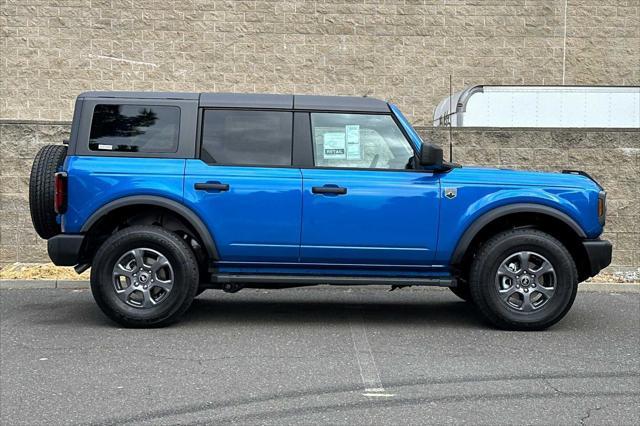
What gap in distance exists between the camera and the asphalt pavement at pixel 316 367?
4664 mm

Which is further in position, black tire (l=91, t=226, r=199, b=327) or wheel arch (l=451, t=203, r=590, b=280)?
wheel arch (l=451, t=203, r=590, b=280)

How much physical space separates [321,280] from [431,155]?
1432 millimetres

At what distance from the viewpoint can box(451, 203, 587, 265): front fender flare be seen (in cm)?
687

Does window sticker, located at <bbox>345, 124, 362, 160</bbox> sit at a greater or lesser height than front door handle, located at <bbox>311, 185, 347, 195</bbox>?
greater

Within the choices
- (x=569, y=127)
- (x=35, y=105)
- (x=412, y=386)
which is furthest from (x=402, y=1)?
(x=412, y=386)

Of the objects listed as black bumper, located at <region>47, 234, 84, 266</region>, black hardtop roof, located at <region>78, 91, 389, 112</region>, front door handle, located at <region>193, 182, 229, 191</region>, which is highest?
black hardtop roof, located at <region>78, 91, 389, 112</region>

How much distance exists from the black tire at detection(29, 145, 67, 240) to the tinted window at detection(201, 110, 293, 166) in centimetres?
135

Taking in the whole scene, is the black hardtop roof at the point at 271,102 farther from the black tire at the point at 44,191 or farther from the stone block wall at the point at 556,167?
the stone block wall at the point at 556,167

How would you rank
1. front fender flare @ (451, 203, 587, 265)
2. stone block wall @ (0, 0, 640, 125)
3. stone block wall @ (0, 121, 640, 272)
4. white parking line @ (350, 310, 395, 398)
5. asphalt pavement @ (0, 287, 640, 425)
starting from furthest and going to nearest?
stone block wall @ (0, 0, 640, 125) → stone block wall @ (0, 121, 640, 272) → front fender flare @ (451, 203, 587, 265) → white parking line @ (350, 310, 395, 398) → asphalt pavement @ (0, 287, 640, 425)

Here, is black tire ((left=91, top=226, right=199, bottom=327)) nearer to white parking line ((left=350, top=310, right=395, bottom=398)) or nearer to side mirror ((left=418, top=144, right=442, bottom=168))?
white parking line ((left=350, top=310, right=395, bottom=398))

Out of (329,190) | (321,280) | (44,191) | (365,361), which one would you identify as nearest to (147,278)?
(44,191)

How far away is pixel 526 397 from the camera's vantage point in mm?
4973

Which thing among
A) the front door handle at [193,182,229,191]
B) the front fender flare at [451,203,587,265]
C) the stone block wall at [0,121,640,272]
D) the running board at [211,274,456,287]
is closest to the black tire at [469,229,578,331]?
the front fender flare at [451,203,587,265]

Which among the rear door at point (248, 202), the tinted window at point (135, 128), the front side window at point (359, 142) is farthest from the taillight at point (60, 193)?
the front side window at point (359, 142)
